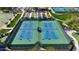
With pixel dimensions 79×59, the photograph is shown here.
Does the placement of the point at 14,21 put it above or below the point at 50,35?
above

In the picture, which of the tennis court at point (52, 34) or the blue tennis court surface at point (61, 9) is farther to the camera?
the blue tennis court surface at point (61, 9)

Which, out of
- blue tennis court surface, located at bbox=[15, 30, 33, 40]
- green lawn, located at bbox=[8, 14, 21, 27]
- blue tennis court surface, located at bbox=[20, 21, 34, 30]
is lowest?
blue tennis court surface, located at bbox=[15, 30, 33, 40]

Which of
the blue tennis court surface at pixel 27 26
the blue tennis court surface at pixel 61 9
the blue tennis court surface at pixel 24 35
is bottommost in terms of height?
the blue tennis court surface at pixel 24 35

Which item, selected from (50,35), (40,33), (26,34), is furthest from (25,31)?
(50,35)

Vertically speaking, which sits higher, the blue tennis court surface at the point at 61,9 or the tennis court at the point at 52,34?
the blue tennis court surface at the point at 61,9

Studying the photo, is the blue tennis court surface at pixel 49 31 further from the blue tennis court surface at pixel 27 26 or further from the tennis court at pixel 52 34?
the blue tennis court surface at pixel 27 26

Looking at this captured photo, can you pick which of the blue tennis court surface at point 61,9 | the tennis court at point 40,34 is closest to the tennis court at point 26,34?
the tennis court at point 40,34

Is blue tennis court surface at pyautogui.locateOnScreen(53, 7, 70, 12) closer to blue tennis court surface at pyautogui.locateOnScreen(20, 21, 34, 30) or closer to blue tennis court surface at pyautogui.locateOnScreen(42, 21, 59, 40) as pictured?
blue tennis court surface at pyautogui.locateOnScreen(42, 21, 59, 40)

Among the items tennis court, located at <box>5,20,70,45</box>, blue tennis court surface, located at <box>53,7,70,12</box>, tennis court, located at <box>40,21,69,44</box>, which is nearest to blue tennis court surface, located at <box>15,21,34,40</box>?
tennis court, located at <box>5,20,70,45</box>

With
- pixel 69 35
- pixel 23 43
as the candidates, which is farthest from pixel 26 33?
pixel 69 35

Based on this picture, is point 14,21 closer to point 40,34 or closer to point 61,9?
point 40,34

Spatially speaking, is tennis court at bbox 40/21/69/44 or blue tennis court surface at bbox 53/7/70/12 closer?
tennis court at bbox 40/21/69/44
